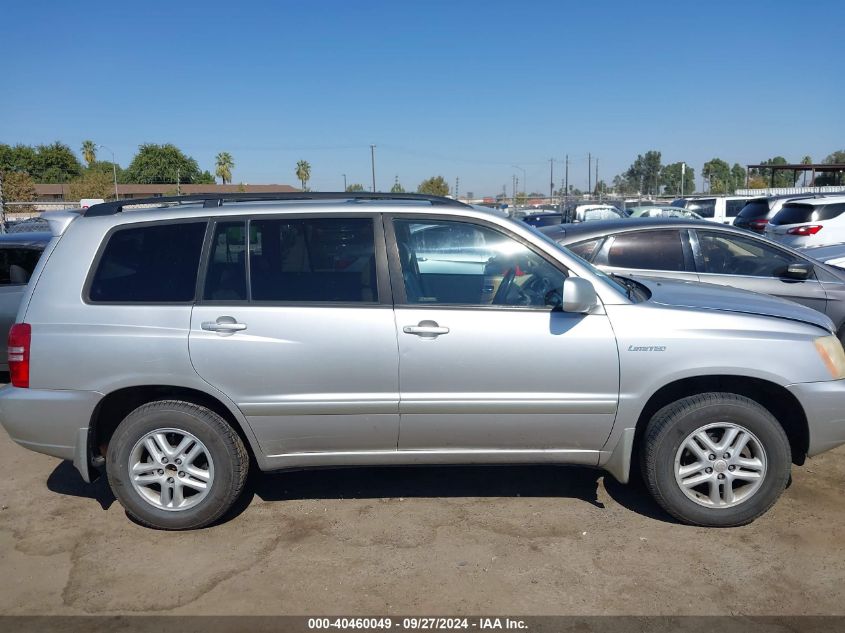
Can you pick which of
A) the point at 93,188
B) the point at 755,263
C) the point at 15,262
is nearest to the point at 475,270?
the point at 755,263

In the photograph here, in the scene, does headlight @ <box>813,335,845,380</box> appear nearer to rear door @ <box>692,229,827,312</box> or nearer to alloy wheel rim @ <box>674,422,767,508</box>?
alloy wheel rim @ <box>674,422,767,508</box>

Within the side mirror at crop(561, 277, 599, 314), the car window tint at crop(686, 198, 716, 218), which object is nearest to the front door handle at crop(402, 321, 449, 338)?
the side mirror at crop(561, 277, 599, 314)

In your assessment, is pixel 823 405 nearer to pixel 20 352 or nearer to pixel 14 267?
pixel 20 352

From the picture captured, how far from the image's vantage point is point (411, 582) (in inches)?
138

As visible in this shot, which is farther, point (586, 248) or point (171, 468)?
point (586, 248)

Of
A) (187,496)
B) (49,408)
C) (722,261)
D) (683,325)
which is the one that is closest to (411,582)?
(187,496)

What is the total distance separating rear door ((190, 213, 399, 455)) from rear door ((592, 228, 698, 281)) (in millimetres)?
3322

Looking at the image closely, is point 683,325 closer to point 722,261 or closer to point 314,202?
point 314,202

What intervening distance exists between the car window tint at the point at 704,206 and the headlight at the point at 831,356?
72.9 feet

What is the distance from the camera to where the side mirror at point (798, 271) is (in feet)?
21.3

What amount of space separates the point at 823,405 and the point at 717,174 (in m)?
99.1

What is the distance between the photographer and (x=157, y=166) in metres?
72.4

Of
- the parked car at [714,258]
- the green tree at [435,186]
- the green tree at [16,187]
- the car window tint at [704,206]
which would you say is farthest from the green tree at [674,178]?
the parked car at [714,258]

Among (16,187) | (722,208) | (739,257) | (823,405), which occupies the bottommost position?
(823,405)
